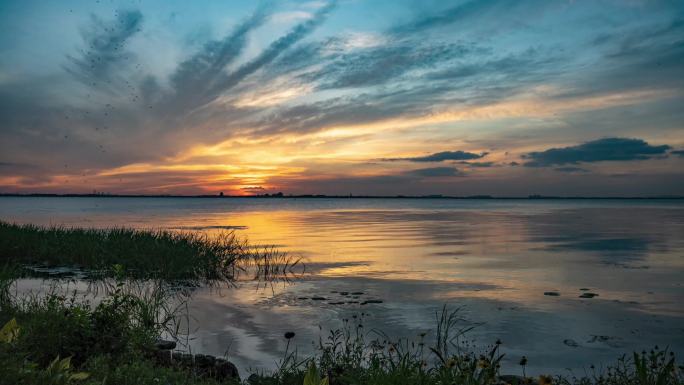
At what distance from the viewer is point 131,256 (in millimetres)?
22688

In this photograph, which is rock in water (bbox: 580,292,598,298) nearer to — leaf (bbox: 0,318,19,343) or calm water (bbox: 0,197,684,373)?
calm water (bbox: 0,197,684,373)

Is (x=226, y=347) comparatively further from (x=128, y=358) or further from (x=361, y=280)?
(x=361, y=280)

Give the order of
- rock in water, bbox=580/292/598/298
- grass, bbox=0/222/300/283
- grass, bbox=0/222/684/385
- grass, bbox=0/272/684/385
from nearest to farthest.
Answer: grass, bbox=0/222/684/385
grass, bbox=0/272/684/385
rock in water, bbox=580/292/598/298
grass, bbox=0/222/300/283

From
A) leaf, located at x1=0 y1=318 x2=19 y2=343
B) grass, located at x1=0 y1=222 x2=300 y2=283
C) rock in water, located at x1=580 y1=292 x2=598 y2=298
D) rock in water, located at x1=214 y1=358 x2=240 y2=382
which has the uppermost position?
leaf, located at x1=0 y1=318 x2=19 y2=343

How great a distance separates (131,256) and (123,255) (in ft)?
1.80

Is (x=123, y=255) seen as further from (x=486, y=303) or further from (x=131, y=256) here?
(x=486, y=303)

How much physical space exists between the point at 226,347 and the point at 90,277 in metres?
11.1

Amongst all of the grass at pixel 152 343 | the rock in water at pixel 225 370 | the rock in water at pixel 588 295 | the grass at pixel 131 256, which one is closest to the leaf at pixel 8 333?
the grass at pixel 152 343

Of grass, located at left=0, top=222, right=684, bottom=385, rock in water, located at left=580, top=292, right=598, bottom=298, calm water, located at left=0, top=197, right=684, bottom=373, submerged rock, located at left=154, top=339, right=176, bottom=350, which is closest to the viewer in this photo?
grass, located at left=0, top=222, right=684, bottom=385

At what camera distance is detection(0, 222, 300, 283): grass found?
21391mm

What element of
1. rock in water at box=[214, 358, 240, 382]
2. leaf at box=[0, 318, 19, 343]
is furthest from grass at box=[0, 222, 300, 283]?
leaf at box=[0, 318, 19, 343]

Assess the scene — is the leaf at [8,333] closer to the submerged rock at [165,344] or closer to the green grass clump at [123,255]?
the submerged rock at [165,344]

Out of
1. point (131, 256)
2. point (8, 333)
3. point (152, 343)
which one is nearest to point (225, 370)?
point (152, 343)

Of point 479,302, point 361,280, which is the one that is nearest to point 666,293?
point 479,302
